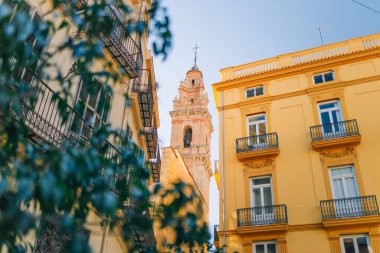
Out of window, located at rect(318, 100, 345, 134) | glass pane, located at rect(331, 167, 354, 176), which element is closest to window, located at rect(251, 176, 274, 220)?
glass pane, located at rect(331, 167, 354, 176)

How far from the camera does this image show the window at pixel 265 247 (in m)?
15.1

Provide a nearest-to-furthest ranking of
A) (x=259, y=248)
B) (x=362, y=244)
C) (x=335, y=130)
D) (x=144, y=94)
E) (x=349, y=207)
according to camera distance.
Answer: (x=144, y=94)
(x=362, y=244)
(x=349, y=207)
(x=259, y=248)
(x=335, y=130)

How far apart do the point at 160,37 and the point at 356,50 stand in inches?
679

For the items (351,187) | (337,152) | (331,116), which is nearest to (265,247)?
(351,187)

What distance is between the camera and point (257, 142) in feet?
58.5

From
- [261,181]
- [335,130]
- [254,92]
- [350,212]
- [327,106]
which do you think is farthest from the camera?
[254,92]

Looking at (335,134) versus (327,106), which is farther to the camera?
(327,106)

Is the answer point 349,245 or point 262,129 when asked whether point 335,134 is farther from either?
point 349,245

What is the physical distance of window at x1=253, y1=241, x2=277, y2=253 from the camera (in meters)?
15.1

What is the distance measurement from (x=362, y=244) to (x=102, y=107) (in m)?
13.0

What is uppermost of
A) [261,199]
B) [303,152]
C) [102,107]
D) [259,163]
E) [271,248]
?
[303,152]

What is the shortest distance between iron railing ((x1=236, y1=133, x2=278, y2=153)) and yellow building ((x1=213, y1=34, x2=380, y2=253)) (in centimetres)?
5

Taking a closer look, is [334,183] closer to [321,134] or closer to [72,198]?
[321,134]

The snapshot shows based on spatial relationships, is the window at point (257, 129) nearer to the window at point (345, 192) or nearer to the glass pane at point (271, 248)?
the window at point (345, 192)
